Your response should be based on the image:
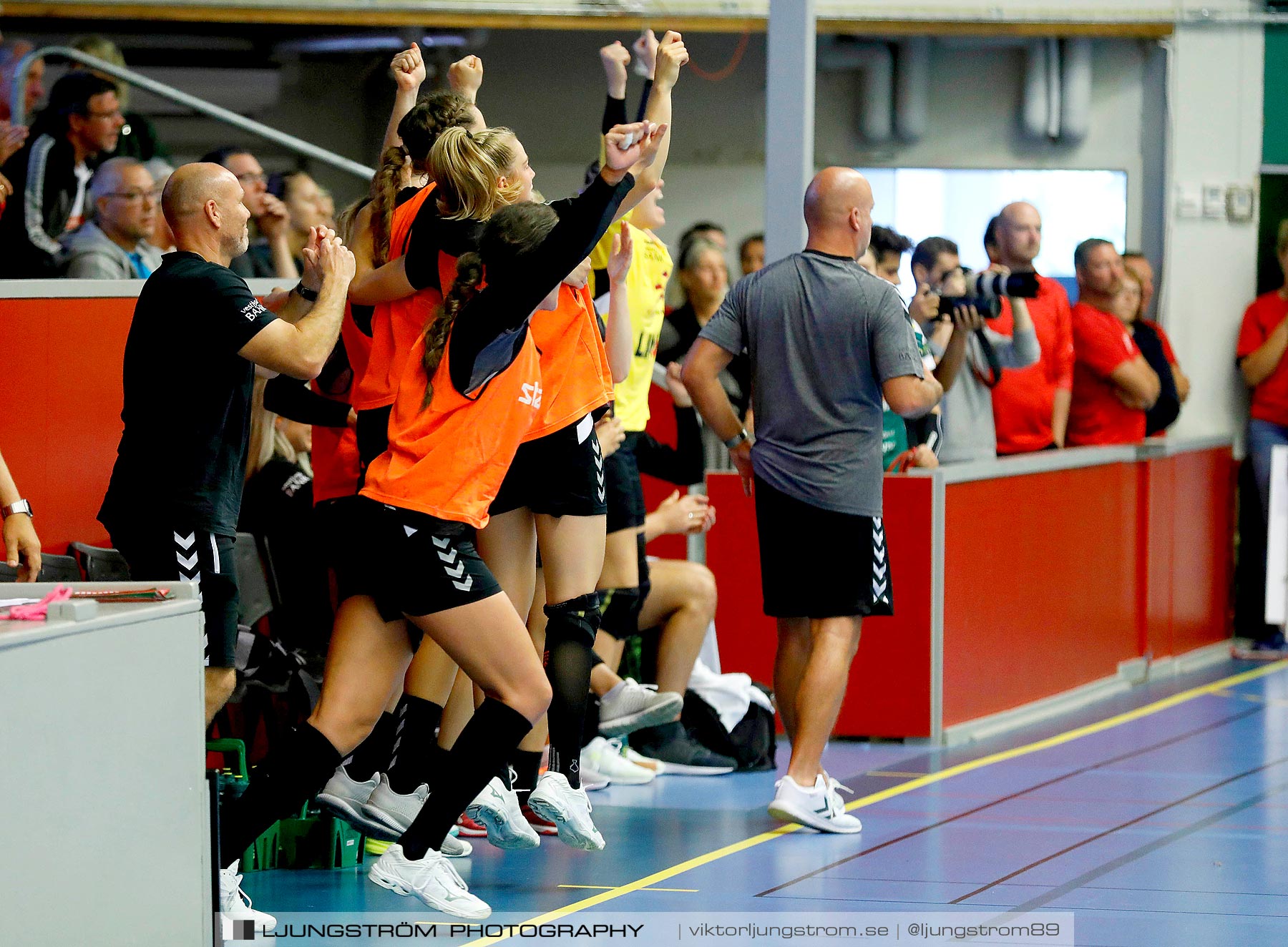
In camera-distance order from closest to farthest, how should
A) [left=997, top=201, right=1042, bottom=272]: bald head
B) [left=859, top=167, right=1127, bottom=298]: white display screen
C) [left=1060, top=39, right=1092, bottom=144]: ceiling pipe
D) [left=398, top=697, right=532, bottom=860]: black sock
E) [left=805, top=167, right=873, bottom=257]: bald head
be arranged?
[left=398, top=697, right=532, bottom=860]: black sock
[left=805, top=167, right=873, bottom=257]: bald head
[left=997, top=201, right=1042, bottom=272]: bald head
[left=1060, top=39, right=1092, bottom=144]: ceiling pipe
[left=859, top=167, right=1127, bottom=298]: white display screen

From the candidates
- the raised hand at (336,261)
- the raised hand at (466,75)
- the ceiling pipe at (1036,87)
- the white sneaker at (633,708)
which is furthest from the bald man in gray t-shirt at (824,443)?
the ceiling pipe at (1036,87)

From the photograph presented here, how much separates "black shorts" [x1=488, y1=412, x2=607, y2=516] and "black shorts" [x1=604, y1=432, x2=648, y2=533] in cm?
106

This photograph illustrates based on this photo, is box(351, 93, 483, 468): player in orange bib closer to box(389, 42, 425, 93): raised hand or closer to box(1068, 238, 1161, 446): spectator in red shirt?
box(389, 42, 425, 93): raised hand

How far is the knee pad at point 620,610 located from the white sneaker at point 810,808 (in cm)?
83

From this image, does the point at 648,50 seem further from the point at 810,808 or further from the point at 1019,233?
the point at 1019,233

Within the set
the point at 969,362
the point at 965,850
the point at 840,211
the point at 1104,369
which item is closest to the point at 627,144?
the point at 840,211

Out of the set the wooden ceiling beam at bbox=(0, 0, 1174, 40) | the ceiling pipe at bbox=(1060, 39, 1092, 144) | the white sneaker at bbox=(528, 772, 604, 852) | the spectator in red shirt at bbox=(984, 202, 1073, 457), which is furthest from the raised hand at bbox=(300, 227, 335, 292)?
the ceiling pipe at bbox=(1060, 39, 1092, 144)

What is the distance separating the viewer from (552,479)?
442cm

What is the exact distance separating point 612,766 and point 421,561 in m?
2.27

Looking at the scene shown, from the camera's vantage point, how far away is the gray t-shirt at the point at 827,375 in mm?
5156

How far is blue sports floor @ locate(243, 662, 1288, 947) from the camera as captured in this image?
169 inches

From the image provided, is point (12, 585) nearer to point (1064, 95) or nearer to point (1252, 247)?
point (1252, 247)

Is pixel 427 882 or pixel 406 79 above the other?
Result: pixel 406 79

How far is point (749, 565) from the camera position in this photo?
271 inches
